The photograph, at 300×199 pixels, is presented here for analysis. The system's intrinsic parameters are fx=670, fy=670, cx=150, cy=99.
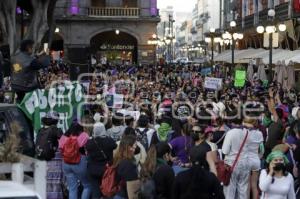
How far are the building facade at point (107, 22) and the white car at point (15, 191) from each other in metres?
49.4

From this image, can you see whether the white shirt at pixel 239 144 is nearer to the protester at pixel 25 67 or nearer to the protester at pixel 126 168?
the protester at pixel 126 168

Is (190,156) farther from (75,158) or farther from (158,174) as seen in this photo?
(75,158)

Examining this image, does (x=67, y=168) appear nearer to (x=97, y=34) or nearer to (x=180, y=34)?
(x=97, y=34)

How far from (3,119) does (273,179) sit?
313 cm

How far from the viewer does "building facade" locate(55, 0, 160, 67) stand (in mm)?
55281

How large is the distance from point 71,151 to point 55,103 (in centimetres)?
228

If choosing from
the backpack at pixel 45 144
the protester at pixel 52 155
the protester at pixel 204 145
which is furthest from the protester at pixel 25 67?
the protester at pixel 204 145

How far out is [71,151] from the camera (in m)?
9.82

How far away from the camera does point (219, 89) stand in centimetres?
2136

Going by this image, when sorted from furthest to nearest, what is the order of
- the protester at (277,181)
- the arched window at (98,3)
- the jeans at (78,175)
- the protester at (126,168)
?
the arched window at (98,3)
the jeans at (78,175)
the protester at (126,168)
the protester at (277,181)

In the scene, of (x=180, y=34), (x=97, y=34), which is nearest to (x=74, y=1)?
(x=97, y=34)

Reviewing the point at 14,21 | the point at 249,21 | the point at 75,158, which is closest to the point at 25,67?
the point at 75,158

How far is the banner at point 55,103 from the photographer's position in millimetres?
10609

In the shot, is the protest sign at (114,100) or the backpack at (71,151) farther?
the protest sign at (114,100)
